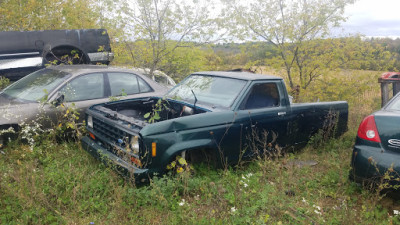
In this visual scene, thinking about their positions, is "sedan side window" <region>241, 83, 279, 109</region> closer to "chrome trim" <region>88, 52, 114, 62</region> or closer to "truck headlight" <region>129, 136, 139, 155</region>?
"truck headlight" <region>129, 136, 139, 155</region>

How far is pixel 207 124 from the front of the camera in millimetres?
3844

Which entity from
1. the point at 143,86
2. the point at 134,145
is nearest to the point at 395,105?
the point at 134,145

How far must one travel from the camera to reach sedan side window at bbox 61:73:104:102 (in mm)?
5082

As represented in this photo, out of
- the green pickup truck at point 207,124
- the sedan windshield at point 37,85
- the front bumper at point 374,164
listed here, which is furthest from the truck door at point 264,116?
the sedan windshield at point 37,85

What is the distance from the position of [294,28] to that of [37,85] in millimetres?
6622

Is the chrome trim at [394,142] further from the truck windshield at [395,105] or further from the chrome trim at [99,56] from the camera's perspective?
the chrome trim at [99,56]

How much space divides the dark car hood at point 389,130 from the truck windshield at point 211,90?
71.2 inches

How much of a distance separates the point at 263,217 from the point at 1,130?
3706mm

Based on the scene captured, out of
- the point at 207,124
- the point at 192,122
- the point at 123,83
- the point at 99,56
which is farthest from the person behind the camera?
the point at 99,56

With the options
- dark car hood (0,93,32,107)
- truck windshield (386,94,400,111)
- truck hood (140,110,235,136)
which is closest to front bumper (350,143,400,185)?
truck windshield (386,94,400,111)

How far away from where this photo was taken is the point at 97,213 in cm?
321

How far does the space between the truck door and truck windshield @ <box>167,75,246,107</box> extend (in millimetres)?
209

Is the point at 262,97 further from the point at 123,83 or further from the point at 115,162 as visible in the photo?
the point at 123,83

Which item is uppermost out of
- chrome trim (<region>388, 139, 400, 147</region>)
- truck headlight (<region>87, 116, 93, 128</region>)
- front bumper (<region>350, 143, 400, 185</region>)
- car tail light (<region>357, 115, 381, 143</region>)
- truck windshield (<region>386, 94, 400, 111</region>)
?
truck windshield (<region>386, 94, 400, 111</region>)
